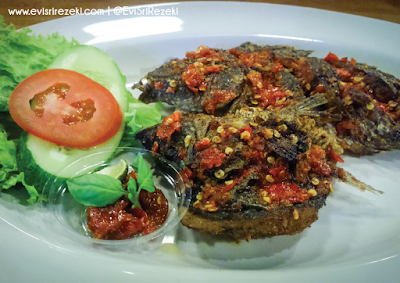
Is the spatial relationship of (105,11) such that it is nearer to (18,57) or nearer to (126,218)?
(18,57)

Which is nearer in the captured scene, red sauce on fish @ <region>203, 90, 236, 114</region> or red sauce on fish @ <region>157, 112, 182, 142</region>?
red sauce on fish @ <region>157, 112, 182, 142</region>

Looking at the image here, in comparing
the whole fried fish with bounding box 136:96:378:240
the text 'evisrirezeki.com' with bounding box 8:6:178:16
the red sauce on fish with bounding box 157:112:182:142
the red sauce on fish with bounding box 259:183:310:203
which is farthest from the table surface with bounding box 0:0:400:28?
the red sauce on fish with bounding box 259:183:310:203

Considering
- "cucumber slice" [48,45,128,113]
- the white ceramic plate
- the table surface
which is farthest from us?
the table surface

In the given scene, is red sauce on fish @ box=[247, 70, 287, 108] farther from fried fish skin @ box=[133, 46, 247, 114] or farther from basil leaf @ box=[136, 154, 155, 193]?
basil leaf @ box=[136, 154, 155, 193]

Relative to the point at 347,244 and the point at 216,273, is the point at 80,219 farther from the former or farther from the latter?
the point at 347,244

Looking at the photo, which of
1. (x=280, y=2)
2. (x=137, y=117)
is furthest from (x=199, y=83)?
(x=280, y=2)

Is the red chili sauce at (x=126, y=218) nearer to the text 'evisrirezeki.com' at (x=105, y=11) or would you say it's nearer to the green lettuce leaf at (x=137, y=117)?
the green lettuce leaf at (x=137, y=117)
